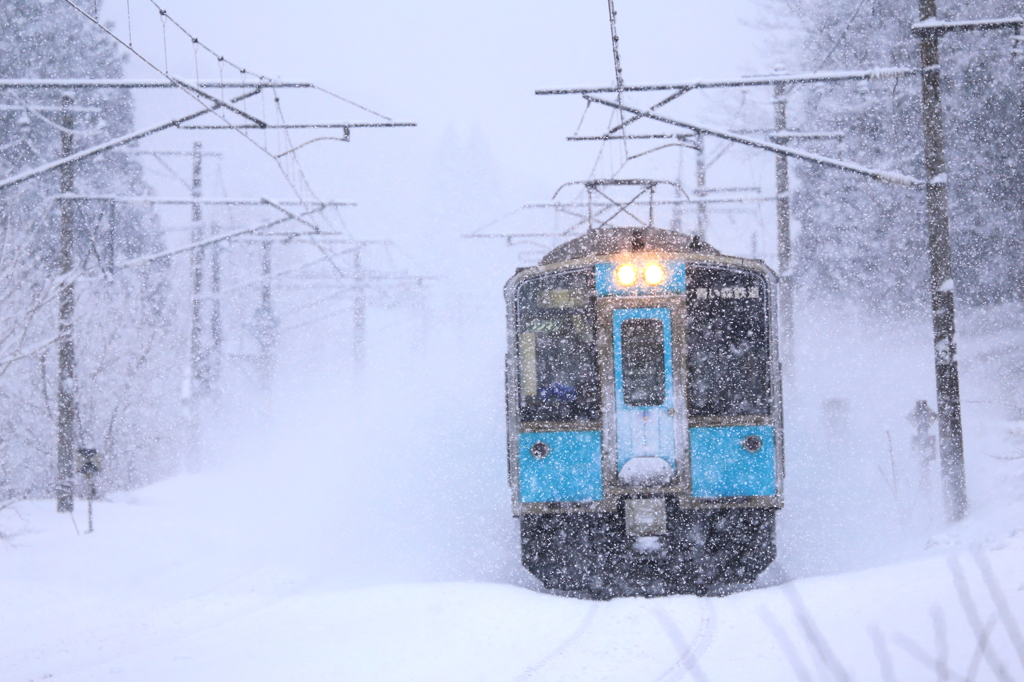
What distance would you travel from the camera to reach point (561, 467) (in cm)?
895

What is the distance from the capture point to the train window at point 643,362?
8.93 metres

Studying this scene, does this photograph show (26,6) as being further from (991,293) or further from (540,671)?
(540,671)

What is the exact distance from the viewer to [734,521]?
9055 millimetres

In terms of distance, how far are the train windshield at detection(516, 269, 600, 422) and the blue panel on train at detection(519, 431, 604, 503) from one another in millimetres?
166

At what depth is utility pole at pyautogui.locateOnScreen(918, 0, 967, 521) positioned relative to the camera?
38.8 feet

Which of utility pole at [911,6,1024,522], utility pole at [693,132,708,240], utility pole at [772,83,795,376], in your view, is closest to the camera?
utility pole at [911,6,1024,522]

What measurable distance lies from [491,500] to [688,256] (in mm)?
8843

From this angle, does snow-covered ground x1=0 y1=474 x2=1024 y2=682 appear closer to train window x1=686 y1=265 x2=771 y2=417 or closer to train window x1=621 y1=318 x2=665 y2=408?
train window x1=686 y1=265 x2=771 y2=417

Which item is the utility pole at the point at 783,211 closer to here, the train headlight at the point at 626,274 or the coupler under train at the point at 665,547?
the coupler under train at the point at 665,547

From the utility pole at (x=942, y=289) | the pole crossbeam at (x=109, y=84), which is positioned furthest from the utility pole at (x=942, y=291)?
the pole crossbeam at (x=109, y=84)

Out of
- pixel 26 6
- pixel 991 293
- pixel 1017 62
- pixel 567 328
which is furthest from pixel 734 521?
pixel 26 6

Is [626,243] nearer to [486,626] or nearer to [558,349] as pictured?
[558,349]

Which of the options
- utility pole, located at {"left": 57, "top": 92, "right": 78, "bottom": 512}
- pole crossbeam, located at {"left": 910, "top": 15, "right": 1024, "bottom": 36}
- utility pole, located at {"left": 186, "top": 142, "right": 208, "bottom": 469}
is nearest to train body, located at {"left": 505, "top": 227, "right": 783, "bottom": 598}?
pole crossbeam, located at {"left": 910, "top": 15, "right": 1024, "bottom": 36}

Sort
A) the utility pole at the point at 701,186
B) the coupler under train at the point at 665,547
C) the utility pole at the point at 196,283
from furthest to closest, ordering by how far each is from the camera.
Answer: the utility pole at the point at 196,283 < the utility pole at the point at 701,186 < the coupler under train at the point at 665,547
